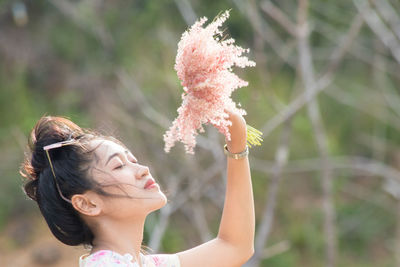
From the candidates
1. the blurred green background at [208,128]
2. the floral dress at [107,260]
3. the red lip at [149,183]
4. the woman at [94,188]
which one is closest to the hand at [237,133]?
the woman at [94,188]

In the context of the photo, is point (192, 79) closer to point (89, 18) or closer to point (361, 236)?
point (89, 18)

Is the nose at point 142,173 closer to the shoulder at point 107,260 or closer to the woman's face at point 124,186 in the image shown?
the woman's face at point 124,186

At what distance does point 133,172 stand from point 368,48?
335 cm

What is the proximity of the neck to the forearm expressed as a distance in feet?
0.51

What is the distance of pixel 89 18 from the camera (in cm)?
306

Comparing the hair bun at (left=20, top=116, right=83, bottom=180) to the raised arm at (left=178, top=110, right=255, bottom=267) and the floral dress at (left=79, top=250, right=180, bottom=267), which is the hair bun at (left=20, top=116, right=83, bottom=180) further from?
the raised arm at (left=178, top=110, right=255, bottom=267)

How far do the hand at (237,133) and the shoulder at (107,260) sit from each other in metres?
0.24

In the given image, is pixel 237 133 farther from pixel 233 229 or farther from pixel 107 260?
pixel 107 260

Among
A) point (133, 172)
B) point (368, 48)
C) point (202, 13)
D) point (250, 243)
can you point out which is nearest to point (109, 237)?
point (133, 172)

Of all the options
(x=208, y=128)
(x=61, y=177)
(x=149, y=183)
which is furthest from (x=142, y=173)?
(x=208, y=128)

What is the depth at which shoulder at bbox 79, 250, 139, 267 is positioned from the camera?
3.01ft

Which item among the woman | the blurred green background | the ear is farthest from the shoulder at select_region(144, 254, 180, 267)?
the blurred green background

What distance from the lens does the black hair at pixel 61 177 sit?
942 millimetres

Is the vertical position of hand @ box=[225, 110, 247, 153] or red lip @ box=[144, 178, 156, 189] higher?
hand @ box=[225, 110, 247, 153]
